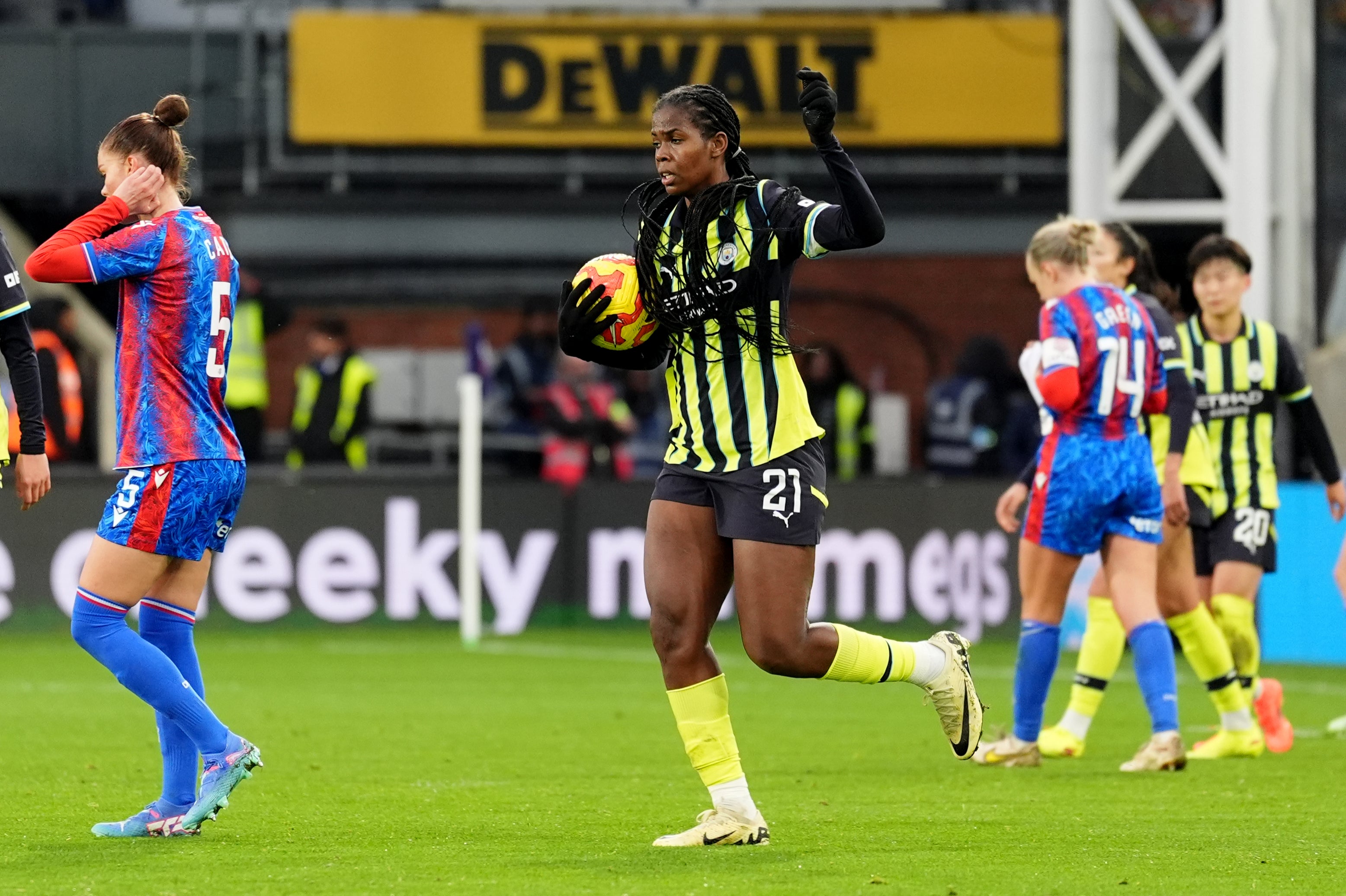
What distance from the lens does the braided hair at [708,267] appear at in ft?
19.1

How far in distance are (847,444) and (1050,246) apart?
11429 mm

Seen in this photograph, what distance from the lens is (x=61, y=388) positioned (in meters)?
17.0

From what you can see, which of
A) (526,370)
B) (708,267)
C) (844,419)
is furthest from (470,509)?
(708,267)

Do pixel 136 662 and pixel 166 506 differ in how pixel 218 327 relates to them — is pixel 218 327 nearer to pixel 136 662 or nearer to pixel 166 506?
pixel 166 506

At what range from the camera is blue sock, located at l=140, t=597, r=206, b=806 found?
616 cm

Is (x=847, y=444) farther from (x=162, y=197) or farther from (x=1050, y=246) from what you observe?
(x=162, y=197)

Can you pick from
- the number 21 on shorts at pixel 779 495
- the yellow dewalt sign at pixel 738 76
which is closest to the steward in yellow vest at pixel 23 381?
the number 21 on shorts at pixel 779 495

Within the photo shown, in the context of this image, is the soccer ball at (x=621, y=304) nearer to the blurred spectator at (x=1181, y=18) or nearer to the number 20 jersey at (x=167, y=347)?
the number 20 jersey at (x=167, y=347)

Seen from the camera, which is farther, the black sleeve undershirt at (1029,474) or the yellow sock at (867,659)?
the black sleeve undershirt at (1029,474)

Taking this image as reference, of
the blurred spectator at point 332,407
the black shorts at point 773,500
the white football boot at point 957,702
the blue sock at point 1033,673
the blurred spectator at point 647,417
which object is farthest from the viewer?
the blurred spectator at point 647,417

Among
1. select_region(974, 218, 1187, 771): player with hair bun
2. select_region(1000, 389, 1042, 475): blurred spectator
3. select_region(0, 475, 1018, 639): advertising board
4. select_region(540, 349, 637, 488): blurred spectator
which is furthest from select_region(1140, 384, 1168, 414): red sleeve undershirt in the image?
select_region(1000, 389, 1042, 475): blurred spectator

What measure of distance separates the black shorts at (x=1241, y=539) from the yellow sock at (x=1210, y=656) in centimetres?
68

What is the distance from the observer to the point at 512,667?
43.7 ft

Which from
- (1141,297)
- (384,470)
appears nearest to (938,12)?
(384,470)
